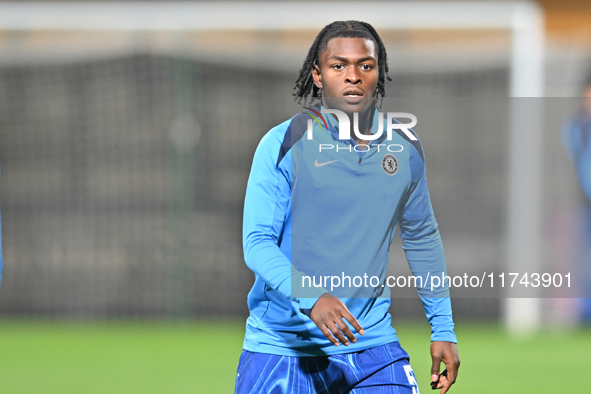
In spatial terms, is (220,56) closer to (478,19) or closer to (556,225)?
(478,19)

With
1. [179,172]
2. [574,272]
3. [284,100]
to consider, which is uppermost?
[284,100]

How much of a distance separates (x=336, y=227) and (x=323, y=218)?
5cm

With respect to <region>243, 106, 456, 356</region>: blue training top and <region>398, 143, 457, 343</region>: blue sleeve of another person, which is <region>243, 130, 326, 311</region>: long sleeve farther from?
<region>398, 143, 457, 343</region>: blue sleeve of another person

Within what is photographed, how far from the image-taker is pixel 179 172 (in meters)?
8.19

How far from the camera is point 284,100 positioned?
8.34 metres

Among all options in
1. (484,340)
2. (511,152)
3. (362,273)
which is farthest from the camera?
(511,152)

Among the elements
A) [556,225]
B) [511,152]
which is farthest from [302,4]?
[556,225]

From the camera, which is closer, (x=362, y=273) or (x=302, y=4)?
(x=362, y=273)

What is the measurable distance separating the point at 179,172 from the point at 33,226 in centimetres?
159

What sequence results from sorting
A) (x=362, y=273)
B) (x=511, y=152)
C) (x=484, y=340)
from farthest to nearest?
(x=511, y=152) < (x=484, y=340) < (x=362, y=273)

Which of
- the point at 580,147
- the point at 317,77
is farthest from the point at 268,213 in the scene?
the point at 580,147

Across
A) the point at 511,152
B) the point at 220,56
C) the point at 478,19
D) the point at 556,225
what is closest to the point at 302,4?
the point at 220,56

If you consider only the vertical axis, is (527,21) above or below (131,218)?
above

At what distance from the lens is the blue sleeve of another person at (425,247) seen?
2.57m
